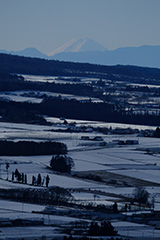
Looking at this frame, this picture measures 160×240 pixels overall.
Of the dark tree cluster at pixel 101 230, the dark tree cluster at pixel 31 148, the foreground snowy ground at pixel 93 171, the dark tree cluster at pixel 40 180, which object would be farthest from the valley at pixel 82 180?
the dark tree cluster at pixel 31 148

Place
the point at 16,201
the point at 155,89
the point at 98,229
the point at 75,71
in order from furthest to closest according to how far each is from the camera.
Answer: the point at 75,71 < the point at 155,89 < the point at 16,201 < the point at 98,229

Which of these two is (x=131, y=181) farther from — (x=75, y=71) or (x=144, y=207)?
(x=75, y=71)

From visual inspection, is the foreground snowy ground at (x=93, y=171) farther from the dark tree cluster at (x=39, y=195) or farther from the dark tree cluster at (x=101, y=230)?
the dark tree cluster at (x=39, y=195)

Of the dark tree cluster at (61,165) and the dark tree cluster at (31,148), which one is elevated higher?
the dark tree cluster at (31,148)

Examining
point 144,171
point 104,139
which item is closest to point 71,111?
point 104,139

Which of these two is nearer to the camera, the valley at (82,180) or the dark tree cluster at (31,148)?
the valley at (82,180)

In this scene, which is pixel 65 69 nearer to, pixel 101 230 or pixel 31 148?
pixel 31 148
